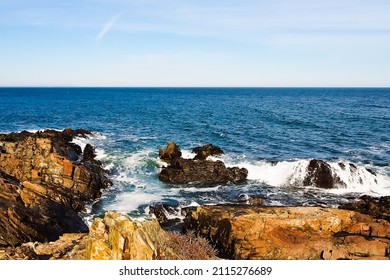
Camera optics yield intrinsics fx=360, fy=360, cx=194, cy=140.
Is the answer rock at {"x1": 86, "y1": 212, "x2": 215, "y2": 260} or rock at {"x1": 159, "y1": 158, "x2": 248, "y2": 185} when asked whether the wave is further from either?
rock at {"x1": 86, "y1": 212, "x2": 215, "y2": 260}

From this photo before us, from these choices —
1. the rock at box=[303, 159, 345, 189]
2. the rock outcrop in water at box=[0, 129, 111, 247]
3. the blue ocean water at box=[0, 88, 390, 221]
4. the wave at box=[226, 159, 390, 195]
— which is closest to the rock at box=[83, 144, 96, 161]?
the rock outcrop in water at box=[0, 129, 111, 247]

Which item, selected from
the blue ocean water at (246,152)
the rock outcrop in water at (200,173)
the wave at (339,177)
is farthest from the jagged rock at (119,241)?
the wave at (339,177)

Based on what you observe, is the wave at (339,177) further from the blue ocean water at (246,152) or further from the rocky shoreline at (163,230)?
the rocky shoreline at (163,230)

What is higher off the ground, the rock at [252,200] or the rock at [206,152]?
the rock at [206,152]

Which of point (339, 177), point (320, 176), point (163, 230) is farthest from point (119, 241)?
point (339, 177)

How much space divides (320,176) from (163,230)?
23.8 metres

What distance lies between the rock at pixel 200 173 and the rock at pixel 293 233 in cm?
1509

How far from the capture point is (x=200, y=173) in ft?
120

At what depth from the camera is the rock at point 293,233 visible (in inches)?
688

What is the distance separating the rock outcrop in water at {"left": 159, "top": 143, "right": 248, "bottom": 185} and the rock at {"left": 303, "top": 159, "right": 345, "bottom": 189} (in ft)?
20.4

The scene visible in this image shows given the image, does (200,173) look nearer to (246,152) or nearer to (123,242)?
(246,152)

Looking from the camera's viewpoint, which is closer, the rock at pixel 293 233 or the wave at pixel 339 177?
the rock at pixel 293 233

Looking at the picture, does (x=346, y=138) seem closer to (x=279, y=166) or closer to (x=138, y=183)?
(x=279, y=166)

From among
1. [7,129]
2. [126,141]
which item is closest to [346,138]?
[126,141]
